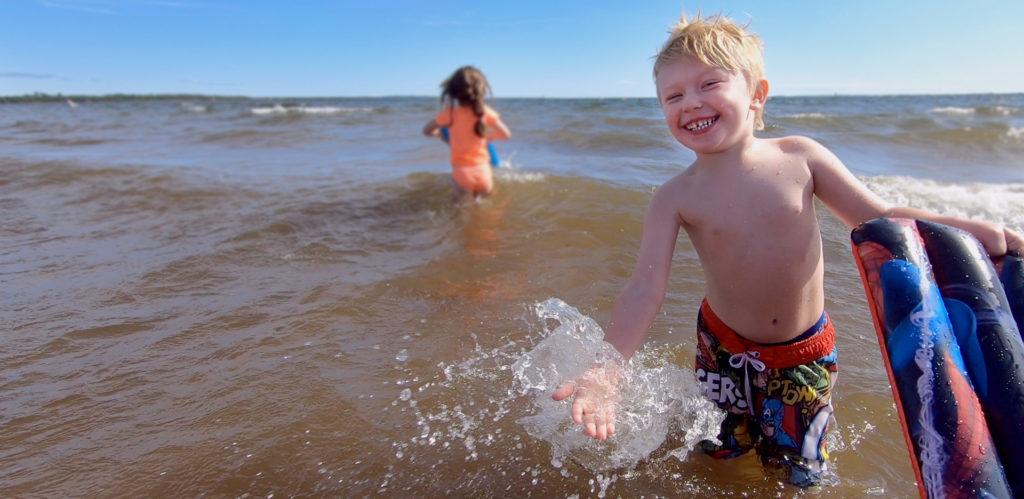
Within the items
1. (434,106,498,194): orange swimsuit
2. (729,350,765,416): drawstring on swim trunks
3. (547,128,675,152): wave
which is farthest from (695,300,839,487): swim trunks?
(547,128,675,152): wave

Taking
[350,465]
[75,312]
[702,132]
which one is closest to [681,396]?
[702,132]

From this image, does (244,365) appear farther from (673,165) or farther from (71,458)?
(673,165)

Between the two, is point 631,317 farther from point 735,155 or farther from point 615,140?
point 615,140

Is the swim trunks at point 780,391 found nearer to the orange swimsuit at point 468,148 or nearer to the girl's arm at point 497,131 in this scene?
the orange swimsuit at point 468,148

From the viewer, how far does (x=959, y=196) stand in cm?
648

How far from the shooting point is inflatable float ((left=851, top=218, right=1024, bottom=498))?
1.41m

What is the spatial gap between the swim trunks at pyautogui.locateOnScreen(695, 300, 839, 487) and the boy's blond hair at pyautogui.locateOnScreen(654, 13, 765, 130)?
858mm

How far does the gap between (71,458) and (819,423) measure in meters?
2.76

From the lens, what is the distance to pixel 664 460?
230cm

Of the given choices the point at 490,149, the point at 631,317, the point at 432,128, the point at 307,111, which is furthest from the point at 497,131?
the point at 307,111

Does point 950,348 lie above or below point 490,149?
below

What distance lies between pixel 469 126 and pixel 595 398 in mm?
5467

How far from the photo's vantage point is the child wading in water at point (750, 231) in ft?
6.30

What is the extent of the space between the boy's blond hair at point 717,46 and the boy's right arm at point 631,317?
43 centimetres
